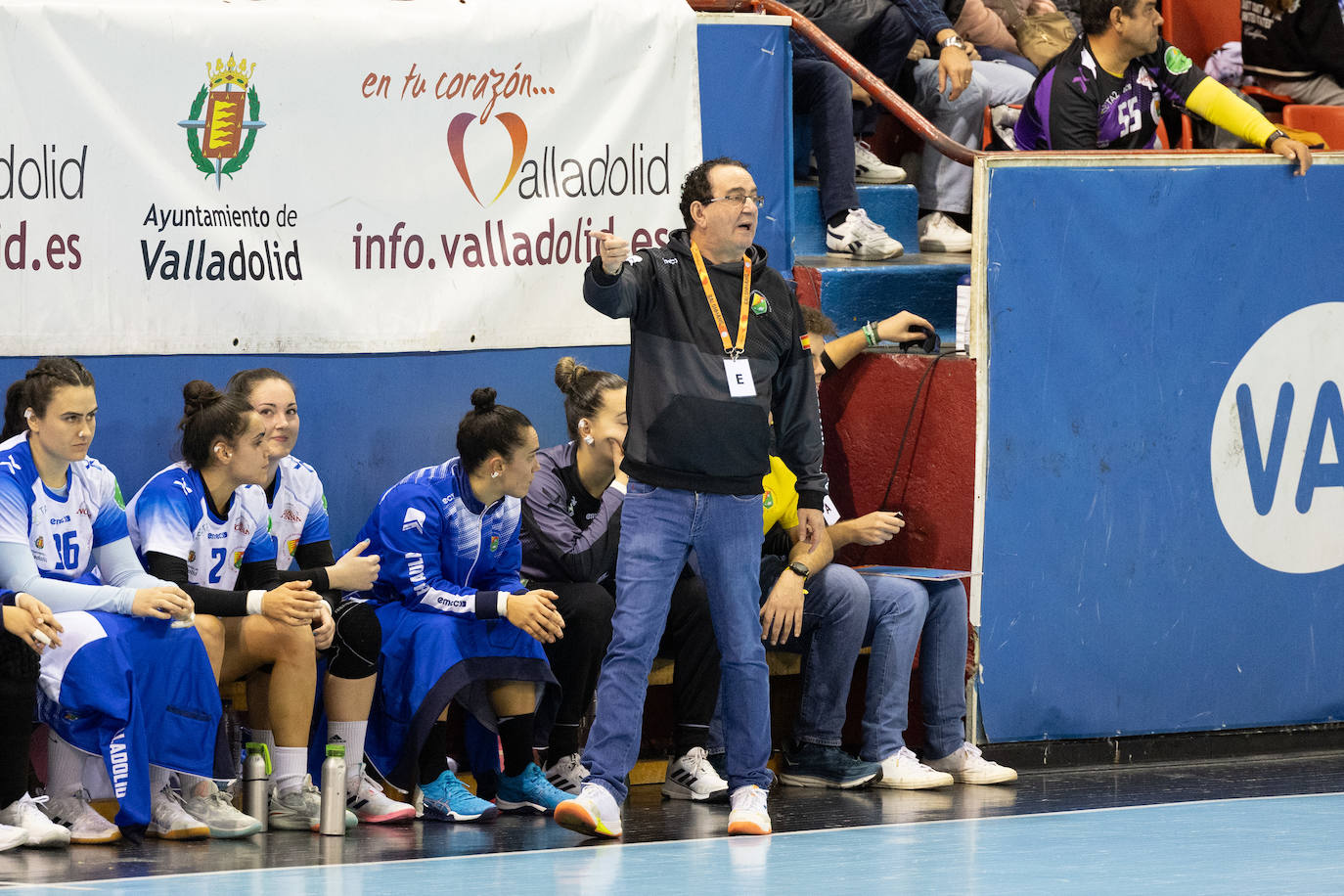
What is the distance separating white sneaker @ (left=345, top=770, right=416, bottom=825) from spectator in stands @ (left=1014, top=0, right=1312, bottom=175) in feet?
10.8

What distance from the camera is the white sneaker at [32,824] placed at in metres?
4.76

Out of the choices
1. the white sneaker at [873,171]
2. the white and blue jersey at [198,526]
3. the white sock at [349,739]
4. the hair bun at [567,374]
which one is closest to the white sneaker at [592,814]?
the white sock at [349,739]

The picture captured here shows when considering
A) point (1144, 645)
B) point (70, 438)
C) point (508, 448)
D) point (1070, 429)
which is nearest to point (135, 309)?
point (70, 438)

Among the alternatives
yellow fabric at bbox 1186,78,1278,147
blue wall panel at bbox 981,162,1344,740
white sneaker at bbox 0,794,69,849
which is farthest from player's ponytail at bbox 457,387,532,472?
yellow fabric at bbox 1186,78,1278,147

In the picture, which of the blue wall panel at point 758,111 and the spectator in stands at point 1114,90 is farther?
the spectator in stands at point 1114,90

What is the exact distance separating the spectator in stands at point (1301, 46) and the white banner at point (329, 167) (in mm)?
3267

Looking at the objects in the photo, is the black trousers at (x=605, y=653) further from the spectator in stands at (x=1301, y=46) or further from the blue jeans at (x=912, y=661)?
the spectator in stands at (x=1301, y=46)

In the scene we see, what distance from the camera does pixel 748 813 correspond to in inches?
203

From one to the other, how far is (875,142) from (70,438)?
4146 mm

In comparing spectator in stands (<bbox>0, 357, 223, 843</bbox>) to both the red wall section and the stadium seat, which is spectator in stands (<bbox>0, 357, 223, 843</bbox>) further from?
the stadium seat

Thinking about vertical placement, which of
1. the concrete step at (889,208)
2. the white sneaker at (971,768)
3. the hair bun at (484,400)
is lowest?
the white sneaker at (971,768)

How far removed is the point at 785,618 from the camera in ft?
18.6

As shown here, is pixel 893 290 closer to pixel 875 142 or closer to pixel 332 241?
pixel 875 142

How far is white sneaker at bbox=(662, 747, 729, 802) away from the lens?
5742mm
